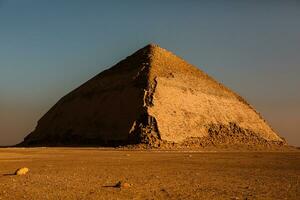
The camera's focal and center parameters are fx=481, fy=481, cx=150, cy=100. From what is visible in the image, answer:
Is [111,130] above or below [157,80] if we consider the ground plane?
below

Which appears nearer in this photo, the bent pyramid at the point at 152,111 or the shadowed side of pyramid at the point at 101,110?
the bent pyramid at the point at 152,111

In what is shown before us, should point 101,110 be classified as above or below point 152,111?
above

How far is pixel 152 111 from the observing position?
163 ft

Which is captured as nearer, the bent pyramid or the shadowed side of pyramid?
the bent pyramid

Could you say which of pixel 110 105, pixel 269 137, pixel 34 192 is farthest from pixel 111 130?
pixel 34 192

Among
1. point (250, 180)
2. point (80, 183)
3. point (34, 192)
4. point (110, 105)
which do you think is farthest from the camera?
point (110, 105)

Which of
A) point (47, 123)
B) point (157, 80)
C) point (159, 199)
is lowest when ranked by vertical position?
point (159, 199)

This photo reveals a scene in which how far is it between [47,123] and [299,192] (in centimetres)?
5392

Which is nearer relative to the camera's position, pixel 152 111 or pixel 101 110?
pixel 152 111

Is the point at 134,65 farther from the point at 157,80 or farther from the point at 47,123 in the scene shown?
the point at 47,123

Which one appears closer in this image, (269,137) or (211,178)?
(211,178)

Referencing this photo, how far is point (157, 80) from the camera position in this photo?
177 feet

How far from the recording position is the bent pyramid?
4916cm

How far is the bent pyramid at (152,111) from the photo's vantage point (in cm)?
4916
